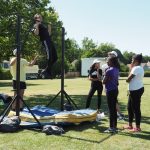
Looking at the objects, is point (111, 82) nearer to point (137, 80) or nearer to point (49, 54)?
point (137, 80)

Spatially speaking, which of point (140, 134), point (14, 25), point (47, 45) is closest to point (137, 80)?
point (140, 134)

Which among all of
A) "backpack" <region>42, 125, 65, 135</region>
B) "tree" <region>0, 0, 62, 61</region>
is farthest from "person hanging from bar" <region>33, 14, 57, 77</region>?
"tree" <region>0, 0, 62, 61</region>

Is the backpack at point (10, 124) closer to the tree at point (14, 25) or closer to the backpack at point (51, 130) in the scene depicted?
the backpack at point (51, 130)

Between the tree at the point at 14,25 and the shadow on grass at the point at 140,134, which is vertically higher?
the tree at the point at 14,25

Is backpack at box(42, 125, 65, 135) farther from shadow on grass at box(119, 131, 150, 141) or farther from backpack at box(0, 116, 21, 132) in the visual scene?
shadow on grass at box(119, 131, 150, 141)

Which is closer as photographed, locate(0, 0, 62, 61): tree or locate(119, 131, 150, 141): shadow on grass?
locate(119, 131, 150, 141): shadow on grass

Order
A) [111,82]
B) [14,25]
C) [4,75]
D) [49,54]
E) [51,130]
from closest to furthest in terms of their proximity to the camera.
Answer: [51,130] → [49,54] → [111,82] → [14,25] → [4,75]

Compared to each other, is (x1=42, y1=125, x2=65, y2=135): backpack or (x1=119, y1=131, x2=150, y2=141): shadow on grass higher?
(x1=42, y1=125, x2=65, y2=135): backpack

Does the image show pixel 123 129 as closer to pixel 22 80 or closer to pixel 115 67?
pixel 115 67

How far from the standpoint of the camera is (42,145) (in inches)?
350

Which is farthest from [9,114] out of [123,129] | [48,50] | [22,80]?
[123,129]

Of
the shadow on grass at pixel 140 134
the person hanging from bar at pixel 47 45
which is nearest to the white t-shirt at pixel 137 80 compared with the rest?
the shadow on grass at pixel 140 134

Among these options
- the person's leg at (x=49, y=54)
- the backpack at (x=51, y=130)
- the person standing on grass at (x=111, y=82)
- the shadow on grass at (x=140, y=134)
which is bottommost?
the shadow on grass at (x=140, y=134)

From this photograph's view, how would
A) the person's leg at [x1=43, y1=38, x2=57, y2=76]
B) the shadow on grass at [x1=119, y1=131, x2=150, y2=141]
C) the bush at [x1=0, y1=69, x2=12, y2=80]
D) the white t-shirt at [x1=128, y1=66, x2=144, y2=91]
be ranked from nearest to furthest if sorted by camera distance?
the shadow on grass at [x1=119, y1=131, x2=150, y2=141]
the person's leg at [x1=43, y1=38, x2=57, y2=76]
the white t-shirt at [x1=128, y1=66, x2=144, y2=91]
the bush at [x1=0, y1=69, x2=12, y2=80]
